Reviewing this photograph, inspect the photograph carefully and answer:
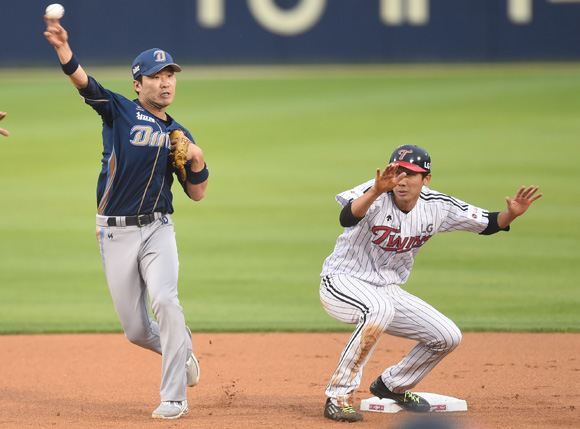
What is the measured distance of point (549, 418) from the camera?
18.1 ft

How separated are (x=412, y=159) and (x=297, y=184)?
10911mm

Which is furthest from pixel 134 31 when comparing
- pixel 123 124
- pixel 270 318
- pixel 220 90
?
pixel 123 124

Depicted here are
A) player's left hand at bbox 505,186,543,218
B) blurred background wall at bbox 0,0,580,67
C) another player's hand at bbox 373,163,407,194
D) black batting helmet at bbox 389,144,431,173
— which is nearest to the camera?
another player's hand at bbox 373,163,407,194

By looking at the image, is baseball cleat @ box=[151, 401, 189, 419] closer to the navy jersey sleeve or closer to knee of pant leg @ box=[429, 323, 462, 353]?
knee of pant leg @ box=[429, 323, 462, 353]

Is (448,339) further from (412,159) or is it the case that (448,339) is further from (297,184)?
(297,184)

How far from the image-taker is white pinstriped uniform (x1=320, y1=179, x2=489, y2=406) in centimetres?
546

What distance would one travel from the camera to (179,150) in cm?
558

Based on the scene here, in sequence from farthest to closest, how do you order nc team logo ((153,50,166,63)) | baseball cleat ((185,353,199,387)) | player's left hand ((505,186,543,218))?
baseball cleat ((185,353,199,387)) → player's left hand ((505,186,543,218)) → nc team logo ((153,50,166,63))

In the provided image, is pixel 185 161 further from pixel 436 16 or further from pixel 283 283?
pixel 436 16

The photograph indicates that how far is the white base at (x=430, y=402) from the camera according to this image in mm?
5766

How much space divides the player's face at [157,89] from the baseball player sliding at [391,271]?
1182 millimetres

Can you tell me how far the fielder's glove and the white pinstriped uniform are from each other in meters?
0.93

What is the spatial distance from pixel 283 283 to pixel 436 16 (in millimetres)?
14551

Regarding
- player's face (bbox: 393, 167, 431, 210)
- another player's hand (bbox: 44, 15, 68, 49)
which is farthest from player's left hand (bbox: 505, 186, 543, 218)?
another player's hand (bbox: 44, 15, 68, 49)
